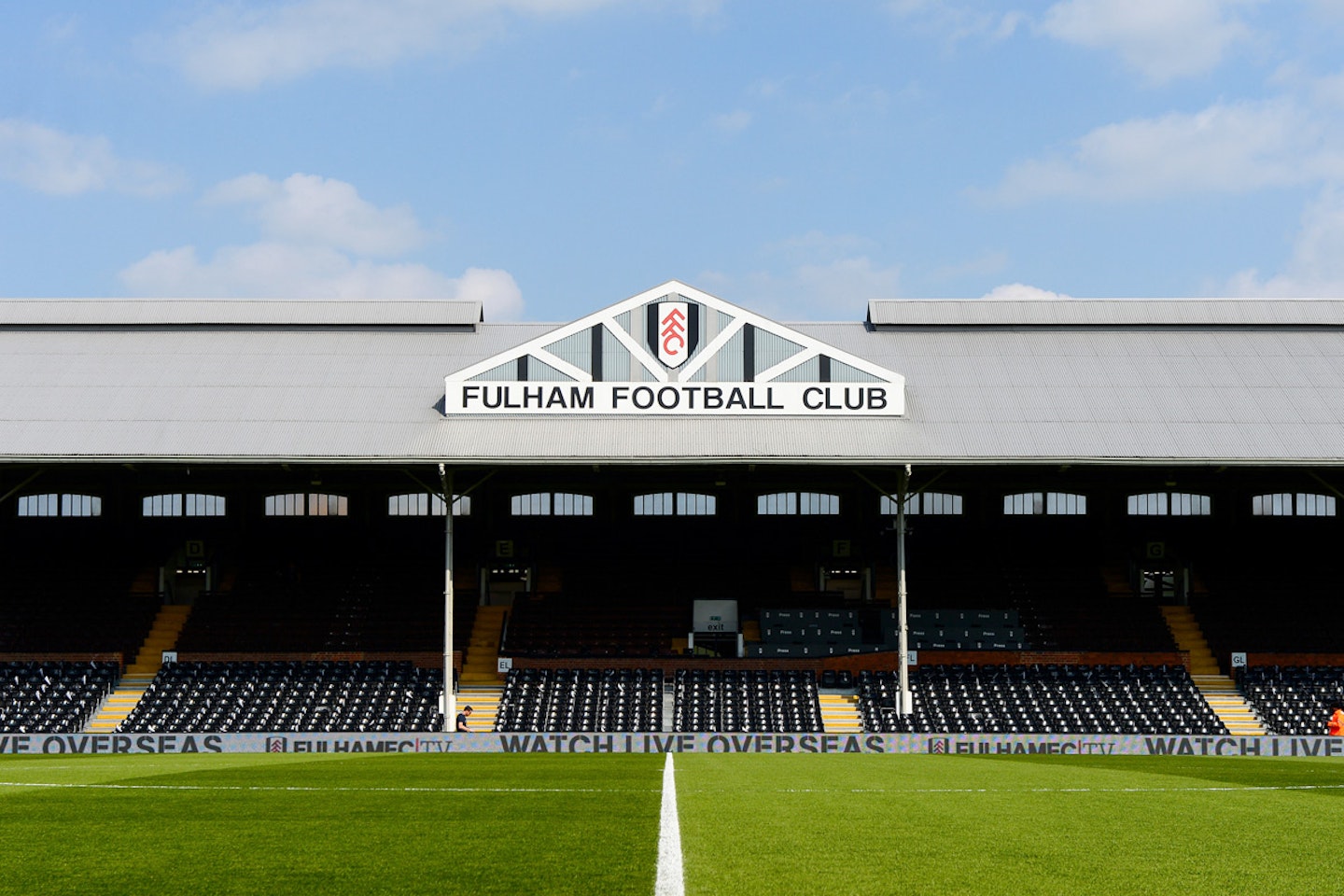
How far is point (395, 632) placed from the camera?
44156 millimetres

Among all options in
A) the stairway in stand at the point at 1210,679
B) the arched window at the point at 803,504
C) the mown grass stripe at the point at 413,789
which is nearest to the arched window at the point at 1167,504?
the stairway in stand at the point at 1210,679

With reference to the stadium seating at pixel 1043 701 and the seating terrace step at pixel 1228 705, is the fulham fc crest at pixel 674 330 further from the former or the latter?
the seating terrace step at pixel 1228 705

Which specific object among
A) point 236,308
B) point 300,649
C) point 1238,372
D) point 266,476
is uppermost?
point 236,308

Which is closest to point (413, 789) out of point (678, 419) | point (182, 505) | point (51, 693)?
point (678, 419)

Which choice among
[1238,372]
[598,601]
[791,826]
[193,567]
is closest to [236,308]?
[193,567]

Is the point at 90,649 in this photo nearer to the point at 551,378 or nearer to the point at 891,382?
the point at 551,378

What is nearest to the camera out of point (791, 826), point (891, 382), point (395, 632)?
point (791, 826)

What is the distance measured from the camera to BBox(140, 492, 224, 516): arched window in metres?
49.9

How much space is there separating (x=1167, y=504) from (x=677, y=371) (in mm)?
20911

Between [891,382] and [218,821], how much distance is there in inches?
1199

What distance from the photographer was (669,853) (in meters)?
11.2

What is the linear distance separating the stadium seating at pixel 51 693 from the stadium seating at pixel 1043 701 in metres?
Answer: 23.1

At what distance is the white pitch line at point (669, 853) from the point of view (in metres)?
9.57

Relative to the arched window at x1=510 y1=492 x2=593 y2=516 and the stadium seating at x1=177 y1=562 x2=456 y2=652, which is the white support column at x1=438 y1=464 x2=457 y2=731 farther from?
the arched window at x1=510 y1=492 x2=593 y2=516
